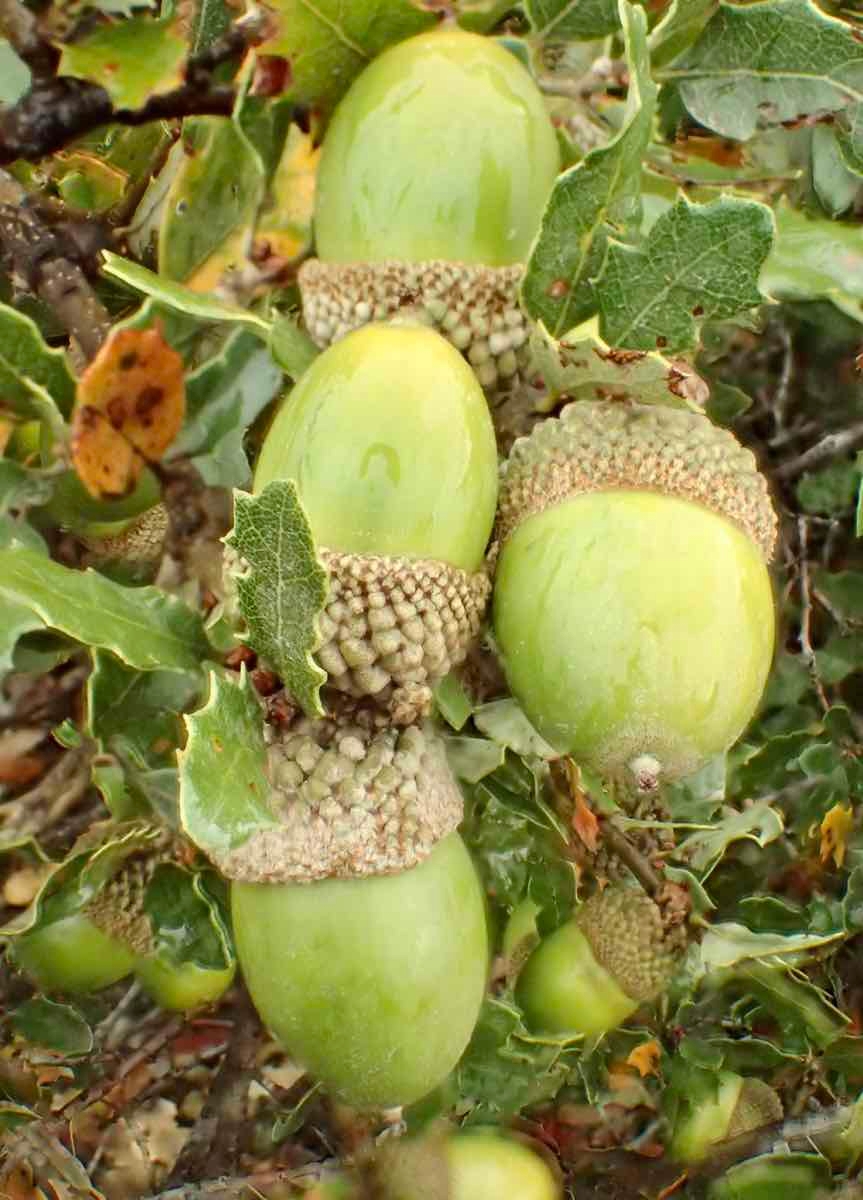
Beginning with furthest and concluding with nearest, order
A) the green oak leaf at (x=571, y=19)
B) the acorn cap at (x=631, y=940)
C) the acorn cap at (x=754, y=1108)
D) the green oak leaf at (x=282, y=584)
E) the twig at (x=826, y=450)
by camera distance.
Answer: the twig at (x=826, y=450)
the acorn cap at (x=754, y=1108)
the acorn cap at (x=631, y=940)
the green oak leaf at (x=571, y=19)
the green oak leaf at (x=282, y=584)

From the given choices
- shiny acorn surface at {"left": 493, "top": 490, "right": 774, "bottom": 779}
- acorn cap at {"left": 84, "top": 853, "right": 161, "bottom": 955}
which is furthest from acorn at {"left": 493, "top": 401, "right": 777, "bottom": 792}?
acorn cap at {"left": 84, "top": 853, "right": 161, "bottom": 955}

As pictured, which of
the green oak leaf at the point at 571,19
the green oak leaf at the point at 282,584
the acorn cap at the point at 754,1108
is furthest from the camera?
the acorn cap at the point at 754,1108

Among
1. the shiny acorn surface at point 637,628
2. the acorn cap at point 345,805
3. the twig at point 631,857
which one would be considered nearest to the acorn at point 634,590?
the shiny acorn surface at point 637,628

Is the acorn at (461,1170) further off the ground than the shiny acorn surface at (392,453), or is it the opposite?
the shiny acorn surface at (392,453)

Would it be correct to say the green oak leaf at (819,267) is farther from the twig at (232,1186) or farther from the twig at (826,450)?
the twig at (232,1186)

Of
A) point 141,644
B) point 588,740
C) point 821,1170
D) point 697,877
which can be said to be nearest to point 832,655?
point 697,877

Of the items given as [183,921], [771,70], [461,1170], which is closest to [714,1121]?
[461,1170]

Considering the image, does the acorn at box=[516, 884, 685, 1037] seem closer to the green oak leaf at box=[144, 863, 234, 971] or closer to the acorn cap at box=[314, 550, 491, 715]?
the green oak leaf at box=[144, 863, 234, 971]
